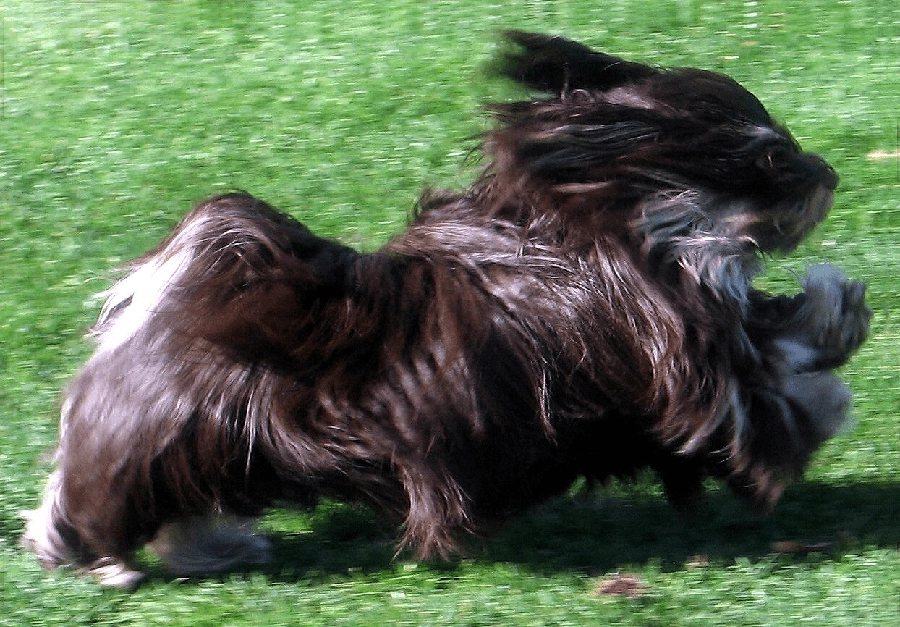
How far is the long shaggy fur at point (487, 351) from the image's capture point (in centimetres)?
373

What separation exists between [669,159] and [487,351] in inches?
30.9

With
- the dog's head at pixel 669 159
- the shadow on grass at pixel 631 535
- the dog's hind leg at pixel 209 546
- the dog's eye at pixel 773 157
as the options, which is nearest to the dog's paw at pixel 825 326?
the dog's head at pixel 669 159

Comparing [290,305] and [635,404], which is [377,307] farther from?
[635,404]

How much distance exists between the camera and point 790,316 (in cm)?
407

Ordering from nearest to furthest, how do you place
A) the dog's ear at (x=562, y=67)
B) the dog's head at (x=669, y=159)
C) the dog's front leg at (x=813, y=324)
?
the dog's head at (x=669, y=159)
the dog's front leg at (x=813, y=324)
the dog's ear at (x=562, y=67)

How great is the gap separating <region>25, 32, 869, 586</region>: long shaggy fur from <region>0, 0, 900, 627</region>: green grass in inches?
10.9

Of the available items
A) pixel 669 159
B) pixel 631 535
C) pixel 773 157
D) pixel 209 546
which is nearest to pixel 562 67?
pixel 669 159

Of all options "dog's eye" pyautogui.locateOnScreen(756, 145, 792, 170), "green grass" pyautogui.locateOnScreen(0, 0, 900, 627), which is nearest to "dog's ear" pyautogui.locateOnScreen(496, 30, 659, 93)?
"green grass" pyautogui.locateOnScreen(0, 0, 900, 627)

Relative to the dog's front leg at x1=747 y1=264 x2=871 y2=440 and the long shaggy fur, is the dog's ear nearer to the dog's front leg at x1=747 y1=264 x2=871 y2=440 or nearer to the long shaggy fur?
the long shaggy fur

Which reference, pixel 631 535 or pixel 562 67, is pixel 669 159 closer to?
pixel 562 67

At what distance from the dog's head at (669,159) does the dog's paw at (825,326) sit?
0.16 metres

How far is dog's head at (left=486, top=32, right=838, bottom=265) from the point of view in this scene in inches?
153

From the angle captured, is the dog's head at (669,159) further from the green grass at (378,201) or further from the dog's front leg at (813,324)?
the green grass at (378,201)

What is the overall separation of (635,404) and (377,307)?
2.58ft
